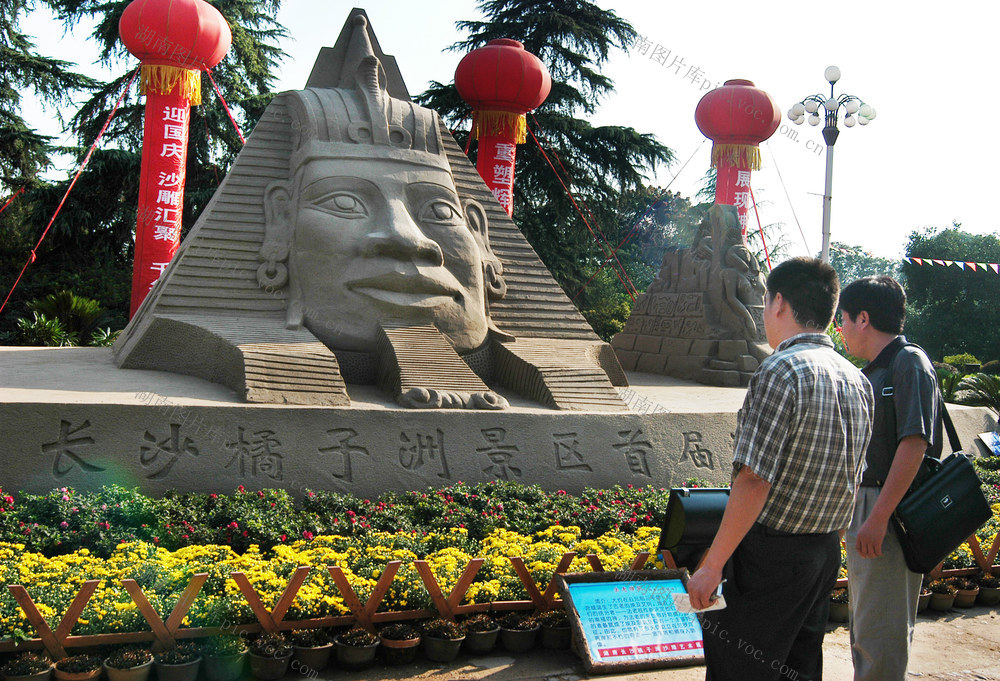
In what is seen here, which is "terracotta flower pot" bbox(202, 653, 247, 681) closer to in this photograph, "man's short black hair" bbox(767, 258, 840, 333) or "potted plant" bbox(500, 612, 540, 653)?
"potted plant" bbox(500, 612, 540, 653)

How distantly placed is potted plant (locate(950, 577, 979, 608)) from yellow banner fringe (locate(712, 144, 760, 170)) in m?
9.79

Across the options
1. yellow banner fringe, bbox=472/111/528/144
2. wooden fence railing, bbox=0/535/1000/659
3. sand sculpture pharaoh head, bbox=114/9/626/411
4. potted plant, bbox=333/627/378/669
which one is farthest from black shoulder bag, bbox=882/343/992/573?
yellow banner fringe, bbox=472/111/528/144

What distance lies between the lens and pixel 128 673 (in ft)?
9.45

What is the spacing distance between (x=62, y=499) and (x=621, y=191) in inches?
592

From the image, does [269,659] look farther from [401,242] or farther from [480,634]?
[401,242]

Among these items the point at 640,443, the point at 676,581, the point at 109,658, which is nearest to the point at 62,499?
the point at 109,658

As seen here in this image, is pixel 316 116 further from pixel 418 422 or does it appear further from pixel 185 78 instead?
pixel 185 78

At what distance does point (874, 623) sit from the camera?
2.62 meters

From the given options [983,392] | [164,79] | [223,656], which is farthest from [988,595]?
[164,79]

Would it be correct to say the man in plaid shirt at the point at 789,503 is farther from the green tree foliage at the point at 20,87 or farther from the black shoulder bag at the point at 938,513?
the green tree foliage at the point at 20,87

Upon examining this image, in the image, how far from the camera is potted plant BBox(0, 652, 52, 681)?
278cm

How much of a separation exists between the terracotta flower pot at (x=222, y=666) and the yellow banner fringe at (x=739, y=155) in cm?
1201

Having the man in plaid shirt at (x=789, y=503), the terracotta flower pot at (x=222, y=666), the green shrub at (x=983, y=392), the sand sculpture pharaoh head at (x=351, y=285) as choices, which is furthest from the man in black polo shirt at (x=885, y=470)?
the green shrub at (x=983, y=392)

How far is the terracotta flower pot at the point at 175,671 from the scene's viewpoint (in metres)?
2.93
